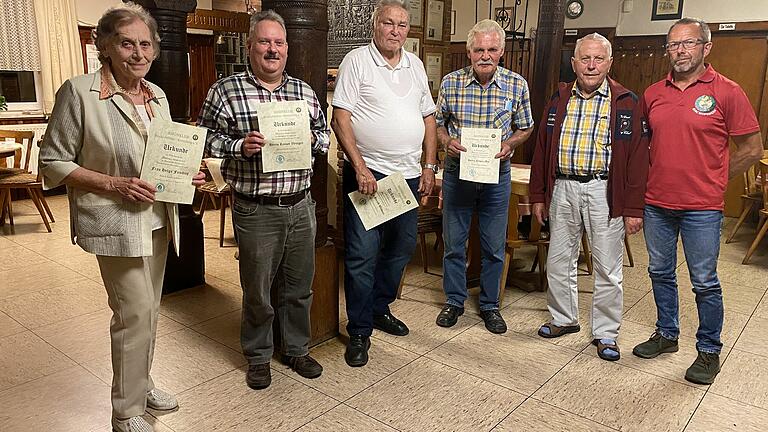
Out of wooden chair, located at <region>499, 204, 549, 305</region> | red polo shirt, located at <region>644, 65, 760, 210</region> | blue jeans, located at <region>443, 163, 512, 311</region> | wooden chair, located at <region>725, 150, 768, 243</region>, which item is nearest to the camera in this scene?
red polo shirt, located at <region>644, 65, 760, 210</region>

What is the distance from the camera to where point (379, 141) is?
8.19 feet

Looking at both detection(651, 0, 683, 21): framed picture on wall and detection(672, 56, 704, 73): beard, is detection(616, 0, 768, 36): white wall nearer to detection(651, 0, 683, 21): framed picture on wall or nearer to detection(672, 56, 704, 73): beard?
detection(651, 0, 683, 21): framed picture on wall

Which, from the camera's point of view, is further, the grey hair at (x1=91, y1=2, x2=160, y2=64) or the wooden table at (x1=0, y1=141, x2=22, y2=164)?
the wooden table at (x1=0, y1=141, x2=22, y2=164)

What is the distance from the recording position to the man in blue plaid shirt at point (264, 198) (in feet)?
7.00

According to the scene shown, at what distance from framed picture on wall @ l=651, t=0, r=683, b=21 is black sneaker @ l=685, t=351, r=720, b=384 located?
4749 millimetres

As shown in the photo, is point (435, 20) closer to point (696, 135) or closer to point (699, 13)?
point (696, 135)

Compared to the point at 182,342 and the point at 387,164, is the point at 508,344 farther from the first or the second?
the point at 182,342

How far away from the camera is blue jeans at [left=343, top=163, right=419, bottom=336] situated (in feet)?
8.52

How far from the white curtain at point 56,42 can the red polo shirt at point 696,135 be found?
6.33m

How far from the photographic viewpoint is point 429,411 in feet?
7.58

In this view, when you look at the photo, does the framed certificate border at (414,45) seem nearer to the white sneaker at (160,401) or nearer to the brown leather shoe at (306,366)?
the brown leather shoe at (306,366)

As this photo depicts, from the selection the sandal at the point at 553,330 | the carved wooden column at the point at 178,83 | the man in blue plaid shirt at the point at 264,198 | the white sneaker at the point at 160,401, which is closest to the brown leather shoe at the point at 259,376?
the man in blue plaid shirt at the point at 264,198

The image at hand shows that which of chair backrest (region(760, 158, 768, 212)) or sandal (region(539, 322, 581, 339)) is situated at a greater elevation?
chair backrest (region(760, 158, 768, 212))

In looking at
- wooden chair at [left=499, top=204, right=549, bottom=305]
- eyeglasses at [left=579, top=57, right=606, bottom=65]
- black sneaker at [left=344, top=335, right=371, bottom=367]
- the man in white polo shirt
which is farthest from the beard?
black sneaker at [left=344, top=335, right=371, bottom=367]
